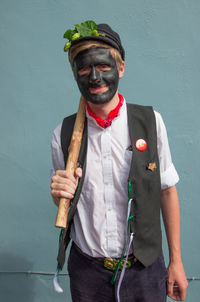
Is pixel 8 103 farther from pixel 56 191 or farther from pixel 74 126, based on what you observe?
pixel 56 191

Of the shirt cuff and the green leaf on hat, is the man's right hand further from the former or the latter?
the green leaf on hat

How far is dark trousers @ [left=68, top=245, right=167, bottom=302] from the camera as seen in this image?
1128 mm

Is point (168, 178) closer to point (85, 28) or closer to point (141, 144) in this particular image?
point (141, 144)

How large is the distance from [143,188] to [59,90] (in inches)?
39.1

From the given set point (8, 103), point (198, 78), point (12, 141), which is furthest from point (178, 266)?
point (8, 103)

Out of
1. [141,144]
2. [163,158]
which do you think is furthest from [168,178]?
[141,144]

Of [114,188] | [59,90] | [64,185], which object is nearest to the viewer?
[64,185]

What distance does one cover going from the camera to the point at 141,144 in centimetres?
110

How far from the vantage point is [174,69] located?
171 centimetres

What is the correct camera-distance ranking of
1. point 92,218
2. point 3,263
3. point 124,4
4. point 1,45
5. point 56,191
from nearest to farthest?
point 56,191 → point 92,218 → point 124,4 → point 1,45 → point 3,263

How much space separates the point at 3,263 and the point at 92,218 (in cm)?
125

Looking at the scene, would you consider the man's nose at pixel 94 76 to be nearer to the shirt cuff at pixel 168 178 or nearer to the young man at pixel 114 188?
the young man at pixel 114 188

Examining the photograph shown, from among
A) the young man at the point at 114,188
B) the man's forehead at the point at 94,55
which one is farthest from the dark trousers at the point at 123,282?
the man's forehead at the point at 94,55

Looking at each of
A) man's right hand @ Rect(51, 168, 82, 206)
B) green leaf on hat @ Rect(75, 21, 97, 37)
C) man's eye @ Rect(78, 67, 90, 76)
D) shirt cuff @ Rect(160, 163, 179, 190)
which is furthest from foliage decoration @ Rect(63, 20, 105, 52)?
shirt cuff @ Rect(160, 163, 179, 190)
